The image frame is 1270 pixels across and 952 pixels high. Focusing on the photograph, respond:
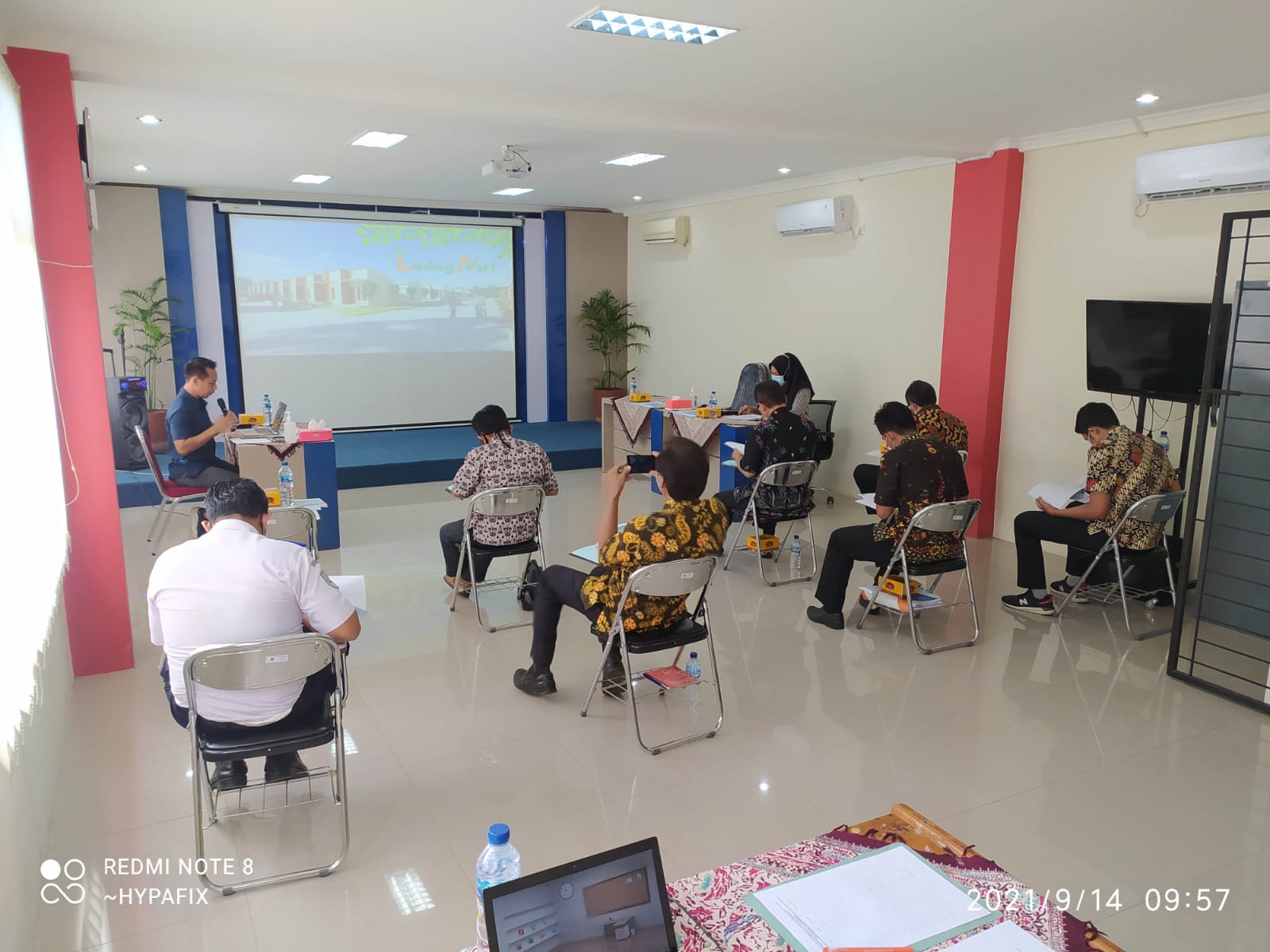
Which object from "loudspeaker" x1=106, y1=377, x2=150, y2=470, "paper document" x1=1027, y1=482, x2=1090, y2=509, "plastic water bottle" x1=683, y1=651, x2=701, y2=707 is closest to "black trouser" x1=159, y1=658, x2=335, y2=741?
"plastic water bottle" x1=683, y1=651, x2=701, y2=707

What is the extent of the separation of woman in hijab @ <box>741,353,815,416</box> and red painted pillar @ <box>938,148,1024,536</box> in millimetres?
1121

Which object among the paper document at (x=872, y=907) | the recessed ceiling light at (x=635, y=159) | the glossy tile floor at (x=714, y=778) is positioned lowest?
the glossy tile floor at (x=714, y=778)

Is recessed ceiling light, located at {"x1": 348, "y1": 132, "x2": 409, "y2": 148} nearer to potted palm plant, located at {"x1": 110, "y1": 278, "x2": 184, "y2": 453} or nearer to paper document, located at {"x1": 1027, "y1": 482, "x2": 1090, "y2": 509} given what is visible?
potted palm plant, located at {"x1": 110, "y1": 278, "x2": 184, "y2": 453}

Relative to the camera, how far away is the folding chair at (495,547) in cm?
440

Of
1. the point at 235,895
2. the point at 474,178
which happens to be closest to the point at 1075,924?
the point at 235,895

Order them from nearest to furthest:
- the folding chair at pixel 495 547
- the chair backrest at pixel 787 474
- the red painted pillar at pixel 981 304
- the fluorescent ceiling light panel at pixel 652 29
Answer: the fluorescent ceiling light panel at pixel 652 29
the folding chair at pixel 495 547
the chair backrest at pixel 787 474
the red painted pillar at pixel 981 304

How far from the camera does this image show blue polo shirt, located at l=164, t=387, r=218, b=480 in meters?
5.59

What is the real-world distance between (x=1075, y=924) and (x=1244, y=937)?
55.3 inches

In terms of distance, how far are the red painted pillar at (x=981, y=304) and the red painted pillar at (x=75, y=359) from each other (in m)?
5.38

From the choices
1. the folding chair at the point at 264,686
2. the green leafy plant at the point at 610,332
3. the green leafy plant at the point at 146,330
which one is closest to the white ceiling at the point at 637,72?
the folding chair at the point at 264,686

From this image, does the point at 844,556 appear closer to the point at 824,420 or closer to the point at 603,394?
the point at 824,420

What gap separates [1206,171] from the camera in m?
4.70

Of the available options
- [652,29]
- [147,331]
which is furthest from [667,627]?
[147,331]

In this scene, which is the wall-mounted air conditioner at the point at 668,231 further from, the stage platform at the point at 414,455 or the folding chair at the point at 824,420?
the folding chair at the point at 824,420
